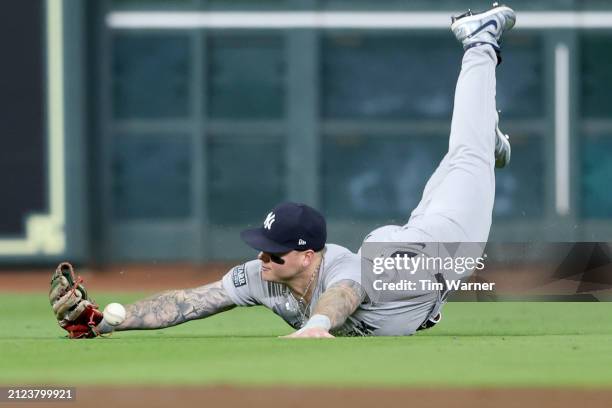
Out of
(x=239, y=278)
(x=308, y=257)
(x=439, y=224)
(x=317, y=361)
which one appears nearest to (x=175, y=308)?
(x=239, y=278)

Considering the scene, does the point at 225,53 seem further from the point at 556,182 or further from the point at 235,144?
the point at 556,182

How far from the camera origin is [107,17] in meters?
15.2

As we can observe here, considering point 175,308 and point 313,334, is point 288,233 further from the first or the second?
point 175,308

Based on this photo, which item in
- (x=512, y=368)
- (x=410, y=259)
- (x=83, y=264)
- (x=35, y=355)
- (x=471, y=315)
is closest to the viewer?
(x=512, y=368)

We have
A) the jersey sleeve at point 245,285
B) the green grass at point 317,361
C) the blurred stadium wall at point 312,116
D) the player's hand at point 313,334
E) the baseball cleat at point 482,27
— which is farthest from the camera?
the blurred stadium wall at point 312,116

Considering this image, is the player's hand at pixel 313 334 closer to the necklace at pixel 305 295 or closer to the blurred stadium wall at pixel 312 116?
the necklace at pixel 305 295

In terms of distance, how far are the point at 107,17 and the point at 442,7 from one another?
12.4ft

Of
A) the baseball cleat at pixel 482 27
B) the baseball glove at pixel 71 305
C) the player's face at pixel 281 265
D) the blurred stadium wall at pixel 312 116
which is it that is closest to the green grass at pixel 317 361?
the baseball glove at pixel 71 305

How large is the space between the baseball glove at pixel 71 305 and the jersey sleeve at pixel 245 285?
74cm

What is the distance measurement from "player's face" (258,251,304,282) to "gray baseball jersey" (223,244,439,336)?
0.17 m

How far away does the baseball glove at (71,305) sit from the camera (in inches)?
260

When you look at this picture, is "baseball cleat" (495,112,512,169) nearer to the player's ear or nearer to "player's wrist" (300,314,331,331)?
the player's ear

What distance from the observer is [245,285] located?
7.09m

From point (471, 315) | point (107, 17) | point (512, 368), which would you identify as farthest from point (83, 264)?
point (512, 368)
